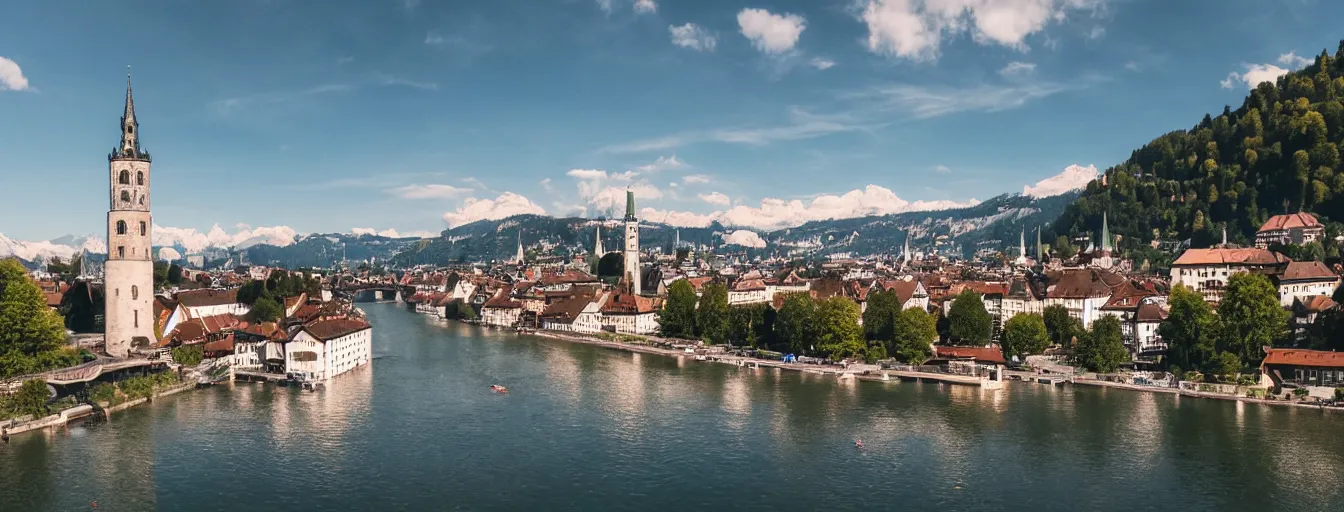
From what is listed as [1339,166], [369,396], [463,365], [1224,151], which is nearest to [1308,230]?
[1339,166]

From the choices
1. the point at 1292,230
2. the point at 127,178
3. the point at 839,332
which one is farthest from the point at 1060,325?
the point at 127,178

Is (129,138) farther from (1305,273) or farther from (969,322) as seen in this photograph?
(1305,273)

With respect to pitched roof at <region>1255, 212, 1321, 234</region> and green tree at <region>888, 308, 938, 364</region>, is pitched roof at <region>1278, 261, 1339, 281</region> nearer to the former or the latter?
green tree at <region>888, 308, 938, 364</region>

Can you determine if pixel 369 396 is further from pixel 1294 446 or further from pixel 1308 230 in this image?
pixel 1308 230

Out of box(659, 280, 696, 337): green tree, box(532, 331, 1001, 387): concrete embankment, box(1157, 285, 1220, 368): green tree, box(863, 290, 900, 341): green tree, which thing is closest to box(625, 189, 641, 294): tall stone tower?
box(659, 280, 696, 337): green tree

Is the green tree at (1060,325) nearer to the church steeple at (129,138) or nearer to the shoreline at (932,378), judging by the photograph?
the shoreline at (932,378)

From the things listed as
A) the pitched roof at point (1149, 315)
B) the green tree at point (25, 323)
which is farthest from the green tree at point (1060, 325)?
the green tree at point (25, 323)
